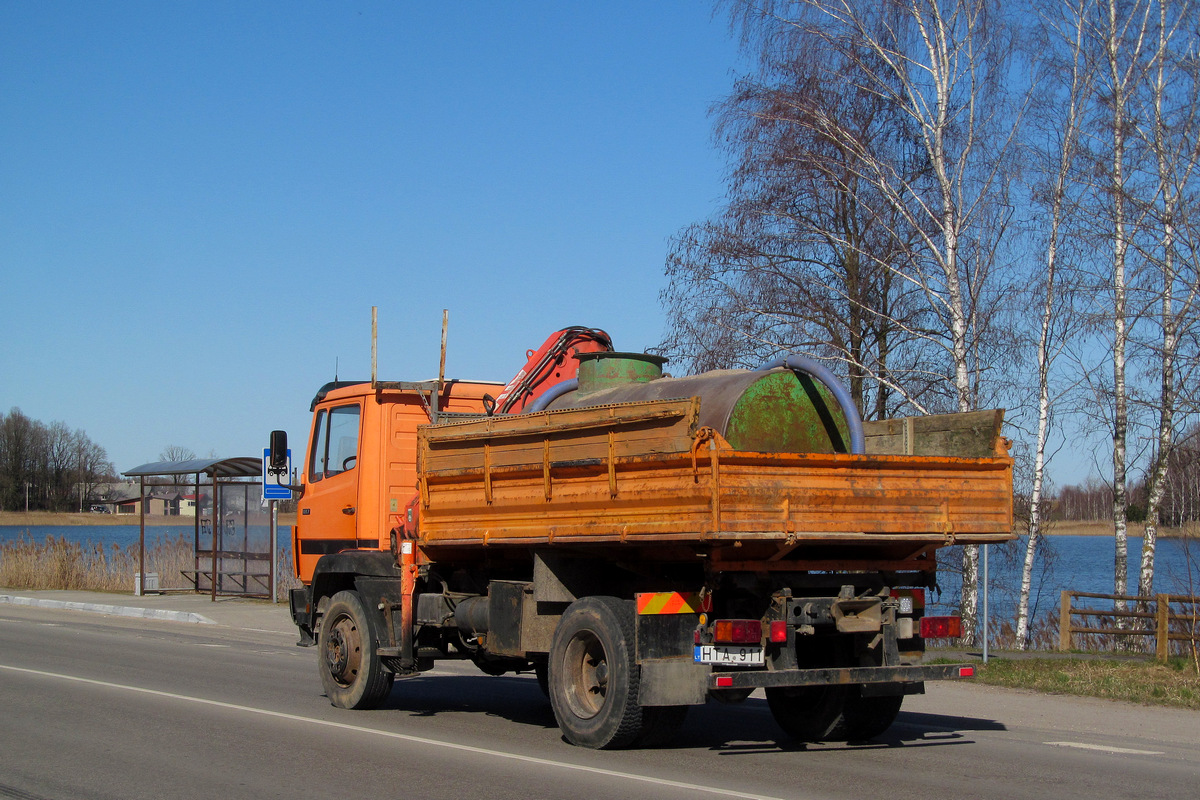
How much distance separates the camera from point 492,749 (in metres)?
8.67

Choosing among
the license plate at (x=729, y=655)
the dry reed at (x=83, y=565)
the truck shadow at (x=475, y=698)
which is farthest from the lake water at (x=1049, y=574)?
the truck shadow at (x=475, y=698)

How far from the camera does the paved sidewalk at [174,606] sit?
22.2m

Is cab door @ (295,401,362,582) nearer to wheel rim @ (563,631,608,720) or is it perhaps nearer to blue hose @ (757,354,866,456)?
wheel rim @ (563,631,608,720)

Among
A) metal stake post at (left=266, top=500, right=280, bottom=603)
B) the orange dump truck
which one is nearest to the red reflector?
the orange dump truck

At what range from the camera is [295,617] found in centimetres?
1177

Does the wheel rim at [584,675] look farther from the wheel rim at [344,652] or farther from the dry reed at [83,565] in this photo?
the dry reed at [83,565]

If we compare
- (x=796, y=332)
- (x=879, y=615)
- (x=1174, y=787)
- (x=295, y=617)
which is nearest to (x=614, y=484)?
(x=879, y=615)

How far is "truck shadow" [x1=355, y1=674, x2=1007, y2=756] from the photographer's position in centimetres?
911

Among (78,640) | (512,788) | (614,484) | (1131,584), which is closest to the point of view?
(512,788)

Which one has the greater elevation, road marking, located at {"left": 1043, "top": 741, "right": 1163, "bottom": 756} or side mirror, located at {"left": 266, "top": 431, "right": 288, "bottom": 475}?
side mirror, located at {"left": 266, "top": 431, "right": 288, "bottom": 475}

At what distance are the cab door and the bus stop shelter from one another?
1318cm

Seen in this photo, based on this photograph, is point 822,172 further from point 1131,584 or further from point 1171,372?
point 1131,584

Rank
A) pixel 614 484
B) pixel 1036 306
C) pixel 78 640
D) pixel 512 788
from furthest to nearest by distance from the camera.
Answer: pixel 1036 306 < pixel 78 640 < pixel 614 484 < pixel 512 788

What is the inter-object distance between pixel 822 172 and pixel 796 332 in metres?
2.79
